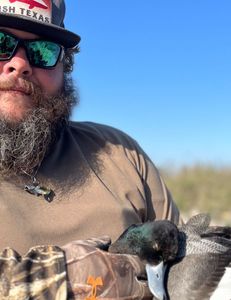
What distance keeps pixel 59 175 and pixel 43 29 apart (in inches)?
34.0

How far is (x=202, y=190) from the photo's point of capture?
61.3ft

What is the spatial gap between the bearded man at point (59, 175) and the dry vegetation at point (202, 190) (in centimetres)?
951

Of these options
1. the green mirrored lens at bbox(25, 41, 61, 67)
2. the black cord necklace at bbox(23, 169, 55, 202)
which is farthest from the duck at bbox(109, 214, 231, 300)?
the green mirrored lens at bbox(25, 41, 61, 67)

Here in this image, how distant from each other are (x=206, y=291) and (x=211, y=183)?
54.4ft

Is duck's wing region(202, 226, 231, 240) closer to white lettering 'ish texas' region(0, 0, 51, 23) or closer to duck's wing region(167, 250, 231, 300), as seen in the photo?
duck's wing region(167, 250, 231, 300)

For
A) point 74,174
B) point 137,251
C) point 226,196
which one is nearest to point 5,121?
point 74,174

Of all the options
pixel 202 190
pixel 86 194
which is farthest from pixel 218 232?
pixel 202 190

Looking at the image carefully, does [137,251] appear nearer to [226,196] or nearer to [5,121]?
[5,121]

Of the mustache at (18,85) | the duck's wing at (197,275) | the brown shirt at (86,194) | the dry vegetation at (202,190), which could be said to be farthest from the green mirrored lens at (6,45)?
the dry vegetation at (202,190)

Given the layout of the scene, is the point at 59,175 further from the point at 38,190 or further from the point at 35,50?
the point at 35,50

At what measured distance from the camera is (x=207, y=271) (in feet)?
11.2

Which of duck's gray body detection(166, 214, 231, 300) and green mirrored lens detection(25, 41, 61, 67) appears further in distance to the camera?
green mirrored lens detection(25, 41, 61, 67)

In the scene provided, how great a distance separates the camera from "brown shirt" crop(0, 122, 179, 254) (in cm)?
373

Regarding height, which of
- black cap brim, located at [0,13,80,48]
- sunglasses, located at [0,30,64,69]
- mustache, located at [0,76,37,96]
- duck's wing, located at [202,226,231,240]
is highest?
black cap brim, located at [0,13,80,48]
